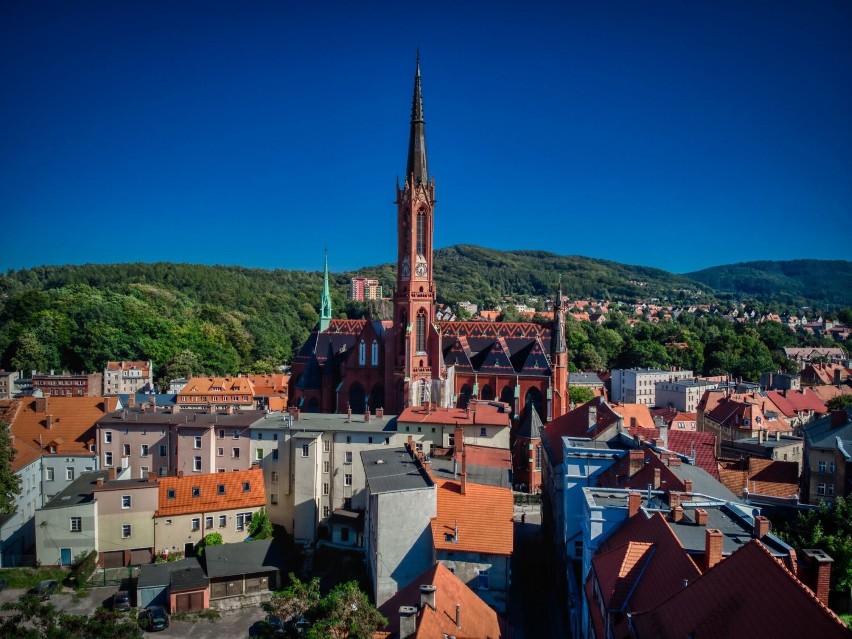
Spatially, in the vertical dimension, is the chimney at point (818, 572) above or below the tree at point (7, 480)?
above

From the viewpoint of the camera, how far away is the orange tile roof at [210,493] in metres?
37.5

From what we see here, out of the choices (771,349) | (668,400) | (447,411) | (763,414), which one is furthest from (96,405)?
(771,349)

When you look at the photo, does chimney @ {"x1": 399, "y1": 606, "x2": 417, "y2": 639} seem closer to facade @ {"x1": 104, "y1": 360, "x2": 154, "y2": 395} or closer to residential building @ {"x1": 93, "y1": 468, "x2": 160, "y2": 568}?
residential building @ {"x1": 93, "y1": 468, "x2": 160, "y2": 568}

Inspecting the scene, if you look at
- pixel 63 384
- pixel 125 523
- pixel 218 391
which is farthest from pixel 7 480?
pixel 63 384

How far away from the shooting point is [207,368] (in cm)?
10794

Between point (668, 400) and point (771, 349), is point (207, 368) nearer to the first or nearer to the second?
point (668, 400)

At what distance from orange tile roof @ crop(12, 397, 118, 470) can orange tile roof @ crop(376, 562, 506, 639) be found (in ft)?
101

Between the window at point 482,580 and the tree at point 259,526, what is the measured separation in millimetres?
15792

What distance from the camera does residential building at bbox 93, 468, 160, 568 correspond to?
36.5 m

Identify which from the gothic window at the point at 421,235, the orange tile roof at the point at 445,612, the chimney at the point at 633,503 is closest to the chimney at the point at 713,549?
the chimney at the point at 633,503

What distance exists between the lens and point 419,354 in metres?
53.8

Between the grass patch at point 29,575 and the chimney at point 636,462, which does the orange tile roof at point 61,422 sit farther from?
the chimney at point 636,462

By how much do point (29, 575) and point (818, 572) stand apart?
37.2 m

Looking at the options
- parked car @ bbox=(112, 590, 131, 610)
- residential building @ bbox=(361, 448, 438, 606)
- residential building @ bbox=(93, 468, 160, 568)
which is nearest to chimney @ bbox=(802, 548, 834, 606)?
residential building @ bbox=(361, 448, 438, 606)
